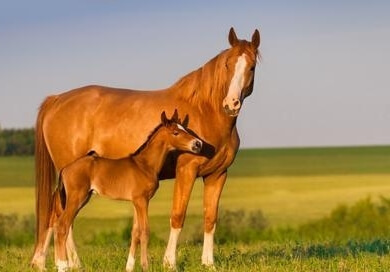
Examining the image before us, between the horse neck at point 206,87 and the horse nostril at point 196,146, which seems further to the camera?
the horse neck at point 206,87

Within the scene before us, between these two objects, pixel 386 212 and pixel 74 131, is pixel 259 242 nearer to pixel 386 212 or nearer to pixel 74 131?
pixel 386 212

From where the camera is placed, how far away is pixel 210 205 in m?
12.2

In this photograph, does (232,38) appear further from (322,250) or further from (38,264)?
(322,250)

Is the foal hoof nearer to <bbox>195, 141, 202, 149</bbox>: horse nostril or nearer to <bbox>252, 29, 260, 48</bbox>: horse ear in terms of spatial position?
<bbox>195, 141, 202, 149</bbox>: horse nostril

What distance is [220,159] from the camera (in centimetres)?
1198

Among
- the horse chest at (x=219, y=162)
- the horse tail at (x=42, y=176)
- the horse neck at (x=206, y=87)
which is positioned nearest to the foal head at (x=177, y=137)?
the horse chest at (x=219, y=162)

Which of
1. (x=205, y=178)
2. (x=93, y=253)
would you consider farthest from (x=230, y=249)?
(x=205, y=178)

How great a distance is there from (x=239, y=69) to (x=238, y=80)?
0.53 ft

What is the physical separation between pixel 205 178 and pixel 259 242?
247 inches

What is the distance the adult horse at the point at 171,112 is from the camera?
38.4ft

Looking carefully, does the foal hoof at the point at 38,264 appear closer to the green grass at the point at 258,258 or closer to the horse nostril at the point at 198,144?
the green grass at the point at 258,258

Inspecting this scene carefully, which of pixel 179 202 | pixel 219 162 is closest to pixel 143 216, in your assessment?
pixel 179 202

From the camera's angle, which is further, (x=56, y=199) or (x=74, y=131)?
(x=74, y=131)

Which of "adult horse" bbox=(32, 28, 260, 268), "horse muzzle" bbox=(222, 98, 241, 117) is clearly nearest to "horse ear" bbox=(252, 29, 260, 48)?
"adult horse" bbox=(32, 28, 260, 268)
